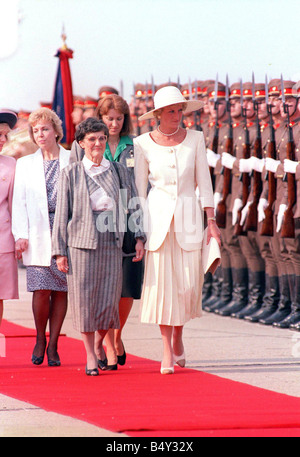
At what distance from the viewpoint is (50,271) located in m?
7.33

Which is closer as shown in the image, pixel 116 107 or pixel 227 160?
pixel 116 107

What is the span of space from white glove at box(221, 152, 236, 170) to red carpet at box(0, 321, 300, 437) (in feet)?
10.6

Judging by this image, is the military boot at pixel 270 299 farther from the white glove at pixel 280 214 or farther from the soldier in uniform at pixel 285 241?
the white glove at pixel 280 214

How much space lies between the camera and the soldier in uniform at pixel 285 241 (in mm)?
9172

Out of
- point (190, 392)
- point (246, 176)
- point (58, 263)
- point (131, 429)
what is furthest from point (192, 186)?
point (246, 176)

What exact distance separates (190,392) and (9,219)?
6.49ft

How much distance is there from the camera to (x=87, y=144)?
6883 mm

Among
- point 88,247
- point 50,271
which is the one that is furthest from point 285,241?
point 88,247

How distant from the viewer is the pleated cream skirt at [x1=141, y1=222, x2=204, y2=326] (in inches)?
273

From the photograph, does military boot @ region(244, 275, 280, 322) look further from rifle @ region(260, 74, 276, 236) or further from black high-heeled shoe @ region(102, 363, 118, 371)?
black high-heeled shoe @ region(102, 363, 118, 371)

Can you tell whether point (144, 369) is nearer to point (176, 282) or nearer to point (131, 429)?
point (176, 282)

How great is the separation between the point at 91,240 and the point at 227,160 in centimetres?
388

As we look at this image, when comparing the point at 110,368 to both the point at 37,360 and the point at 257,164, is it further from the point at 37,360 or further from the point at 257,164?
the point at 257,164

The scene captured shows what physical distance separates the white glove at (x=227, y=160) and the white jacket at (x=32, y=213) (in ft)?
10.5
